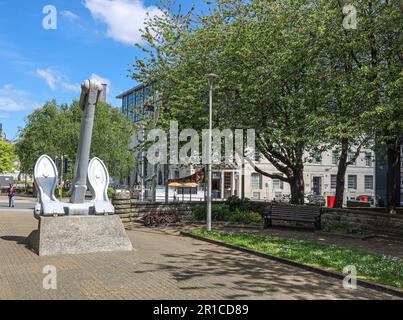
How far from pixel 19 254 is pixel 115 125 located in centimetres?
3433

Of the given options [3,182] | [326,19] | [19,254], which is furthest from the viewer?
[3,182]

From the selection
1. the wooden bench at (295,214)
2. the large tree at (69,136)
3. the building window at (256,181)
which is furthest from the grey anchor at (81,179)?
the building window at (256,181)

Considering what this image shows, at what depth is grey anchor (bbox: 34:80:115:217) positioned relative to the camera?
11750 millimetres

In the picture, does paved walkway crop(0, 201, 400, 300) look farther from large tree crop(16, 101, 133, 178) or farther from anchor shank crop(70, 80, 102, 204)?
large tree crop(16, 101, 133, 178)

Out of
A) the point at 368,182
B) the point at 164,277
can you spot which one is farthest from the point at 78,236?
the point at 368,182

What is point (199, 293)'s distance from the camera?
23.6ft

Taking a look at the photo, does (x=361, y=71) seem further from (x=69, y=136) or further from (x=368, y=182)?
(x=368, y=182)

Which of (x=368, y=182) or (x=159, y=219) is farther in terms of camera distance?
(x=368, y=182)

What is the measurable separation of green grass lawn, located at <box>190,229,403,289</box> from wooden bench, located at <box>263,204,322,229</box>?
9.97 ft

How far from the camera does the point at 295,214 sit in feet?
55.6

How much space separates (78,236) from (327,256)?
6.22 meters

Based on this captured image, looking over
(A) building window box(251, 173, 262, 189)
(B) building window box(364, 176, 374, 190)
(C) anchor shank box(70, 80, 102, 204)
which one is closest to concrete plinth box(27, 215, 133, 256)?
(C) anchor shank box(70, 80, 102, 204)
